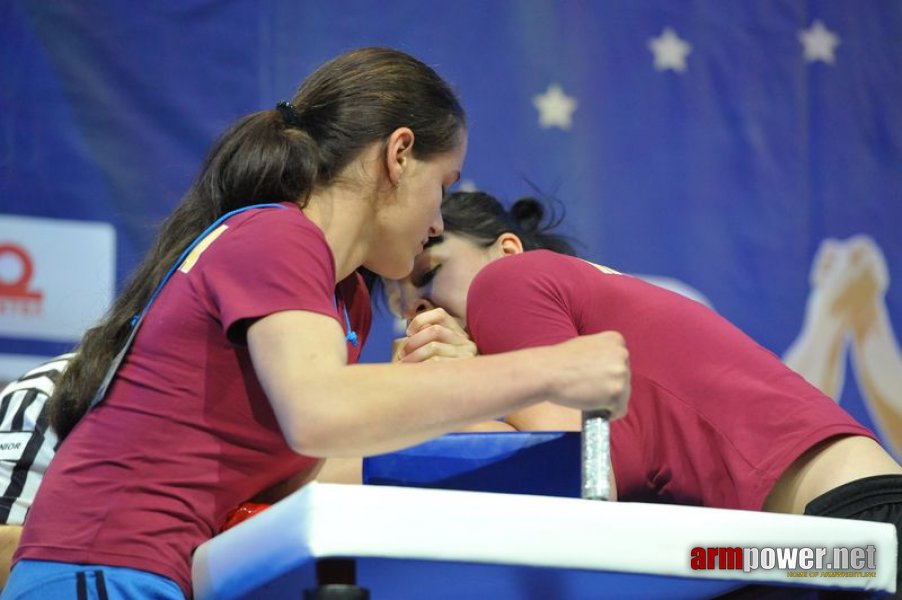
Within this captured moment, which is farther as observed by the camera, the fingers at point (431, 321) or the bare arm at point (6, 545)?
the fingers at point (431, 321)

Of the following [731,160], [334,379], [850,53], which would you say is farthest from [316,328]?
[850,53]

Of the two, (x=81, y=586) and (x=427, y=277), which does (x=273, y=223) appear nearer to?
(x=81, y=586)

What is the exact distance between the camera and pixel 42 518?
117cm

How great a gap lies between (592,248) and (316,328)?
1.48m

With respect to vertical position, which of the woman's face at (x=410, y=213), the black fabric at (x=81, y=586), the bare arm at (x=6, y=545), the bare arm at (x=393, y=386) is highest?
the woman's face at (x=410, y=213)

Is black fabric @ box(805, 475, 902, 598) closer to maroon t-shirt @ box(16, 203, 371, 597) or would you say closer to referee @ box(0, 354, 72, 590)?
maroon t-shirt @ box(16, 203, 371, 597)

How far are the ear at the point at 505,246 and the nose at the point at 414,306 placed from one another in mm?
144

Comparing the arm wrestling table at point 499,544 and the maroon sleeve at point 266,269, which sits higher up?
the maroon sleeve at point 266,269

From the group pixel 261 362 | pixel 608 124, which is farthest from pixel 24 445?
pixel 608 124

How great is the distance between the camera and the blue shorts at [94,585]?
1105 millimetres

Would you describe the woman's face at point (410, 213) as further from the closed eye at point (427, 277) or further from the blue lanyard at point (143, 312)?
the closed eye at point (427, 277)

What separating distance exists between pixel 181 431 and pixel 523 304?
0.43 meters

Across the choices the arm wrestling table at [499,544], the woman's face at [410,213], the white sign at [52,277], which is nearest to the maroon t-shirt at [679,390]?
the woman's face at [410,213]

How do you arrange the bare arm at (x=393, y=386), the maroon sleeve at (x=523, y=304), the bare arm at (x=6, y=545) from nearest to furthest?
the bare arm at (x=393, y=386) < the maroon sleeve at (x=523, y=304) < the bare arm at (x=6, y=545)
